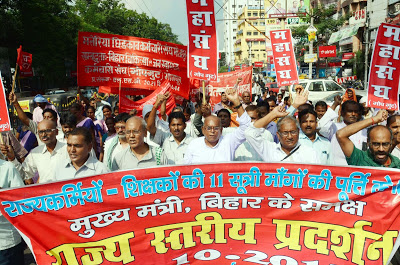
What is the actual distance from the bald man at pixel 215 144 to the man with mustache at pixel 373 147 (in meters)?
0.92

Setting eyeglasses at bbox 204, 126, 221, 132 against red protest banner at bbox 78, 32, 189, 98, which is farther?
red protest banner at bbox 78, 32, 189, 98

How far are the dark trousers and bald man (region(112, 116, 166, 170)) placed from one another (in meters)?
1.11

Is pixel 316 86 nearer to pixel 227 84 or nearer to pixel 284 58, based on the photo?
pixel 227 84

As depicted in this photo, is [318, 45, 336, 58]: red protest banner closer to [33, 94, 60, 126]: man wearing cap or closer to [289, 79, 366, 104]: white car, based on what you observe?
[289, 79, 366, 104]: white car

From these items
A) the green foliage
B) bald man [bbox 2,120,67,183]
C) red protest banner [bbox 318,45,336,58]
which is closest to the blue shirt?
bald man [bbox 2,120,67,183]

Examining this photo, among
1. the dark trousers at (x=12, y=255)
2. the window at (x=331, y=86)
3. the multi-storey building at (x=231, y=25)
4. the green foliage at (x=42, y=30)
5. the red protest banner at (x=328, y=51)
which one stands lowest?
the dark trousers at (x=12, y=255)

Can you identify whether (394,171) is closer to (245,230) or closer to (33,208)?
(245,230)

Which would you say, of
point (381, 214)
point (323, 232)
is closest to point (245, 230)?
point (323, 232)

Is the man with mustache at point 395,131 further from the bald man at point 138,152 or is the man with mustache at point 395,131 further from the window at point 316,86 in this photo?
the window at point 316,86

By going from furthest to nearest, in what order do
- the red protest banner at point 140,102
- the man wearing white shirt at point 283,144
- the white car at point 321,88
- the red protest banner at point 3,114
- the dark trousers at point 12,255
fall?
the white car at point 321,88 → the red protest banner at point 140,102 → the red protest banner at point 3,114 → the man wearing white shirt at point 283,144 → the dark trousers at point 12,255

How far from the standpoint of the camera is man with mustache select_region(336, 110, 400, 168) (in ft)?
10.2

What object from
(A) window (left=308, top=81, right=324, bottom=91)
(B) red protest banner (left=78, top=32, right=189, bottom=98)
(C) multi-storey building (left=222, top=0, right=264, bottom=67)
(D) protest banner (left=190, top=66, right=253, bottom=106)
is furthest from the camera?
(C) multi-storey building (left=222, top=0, right=264, bottom=67)

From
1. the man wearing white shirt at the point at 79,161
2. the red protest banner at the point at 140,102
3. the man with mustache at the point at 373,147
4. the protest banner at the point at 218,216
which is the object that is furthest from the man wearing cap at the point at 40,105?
the man with mustache at the point at 373,147

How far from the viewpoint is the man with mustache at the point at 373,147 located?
10.2ft
